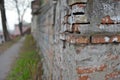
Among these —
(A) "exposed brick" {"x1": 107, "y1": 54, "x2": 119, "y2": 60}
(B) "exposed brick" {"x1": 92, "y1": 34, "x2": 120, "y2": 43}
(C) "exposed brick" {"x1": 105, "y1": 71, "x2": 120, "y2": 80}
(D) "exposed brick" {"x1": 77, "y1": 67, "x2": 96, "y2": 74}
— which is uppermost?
(B) "exposed brick" {"x1": 92, "y1": 34, "x2": 120, "y2": 43}

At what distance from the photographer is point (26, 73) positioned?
696cm

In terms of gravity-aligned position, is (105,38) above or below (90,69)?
above

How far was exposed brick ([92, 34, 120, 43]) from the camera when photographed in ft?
8.63

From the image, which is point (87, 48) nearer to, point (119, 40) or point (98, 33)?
point (98, 33)

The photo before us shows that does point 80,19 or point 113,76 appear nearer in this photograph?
point 80,19

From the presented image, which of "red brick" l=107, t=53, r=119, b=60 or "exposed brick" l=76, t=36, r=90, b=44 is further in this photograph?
"red brick" l=107, t=53, r=119, b=60

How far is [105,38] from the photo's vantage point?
2656mm

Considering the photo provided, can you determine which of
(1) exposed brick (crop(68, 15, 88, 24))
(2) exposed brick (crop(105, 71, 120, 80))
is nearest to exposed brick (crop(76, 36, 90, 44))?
(1) exposed brick (crop(68, 15, 88, 24))

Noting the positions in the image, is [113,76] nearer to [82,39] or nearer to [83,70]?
[83,70]

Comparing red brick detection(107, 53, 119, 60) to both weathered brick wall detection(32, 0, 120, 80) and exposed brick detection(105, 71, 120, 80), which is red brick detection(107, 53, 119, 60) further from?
exposed brick detection(105, 71, 120, 80)

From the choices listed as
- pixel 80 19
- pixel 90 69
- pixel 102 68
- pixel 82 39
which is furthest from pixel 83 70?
pixel 80 19

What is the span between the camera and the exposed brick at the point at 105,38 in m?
2.63

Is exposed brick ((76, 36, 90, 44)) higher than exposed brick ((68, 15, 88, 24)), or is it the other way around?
exposed brick ((68, 15, 88, 24))

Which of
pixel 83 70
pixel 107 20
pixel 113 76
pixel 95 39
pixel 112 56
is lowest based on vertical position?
pixel 113 76
